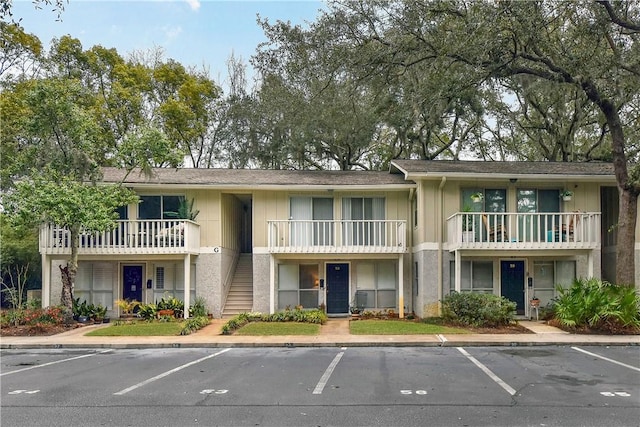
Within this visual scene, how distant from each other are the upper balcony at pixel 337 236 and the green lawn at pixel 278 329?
2.78m

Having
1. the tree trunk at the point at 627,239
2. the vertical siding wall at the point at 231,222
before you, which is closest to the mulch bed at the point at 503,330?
the tree trunk at the point at 627,239

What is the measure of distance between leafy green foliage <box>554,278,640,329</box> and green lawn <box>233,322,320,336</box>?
6952 mm

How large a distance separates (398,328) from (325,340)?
2.54 metres

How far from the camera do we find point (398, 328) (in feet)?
48.1

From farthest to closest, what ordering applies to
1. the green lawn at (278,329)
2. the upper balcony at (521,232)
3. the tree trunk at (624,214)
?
1. the upper balcony at (521,232)
2. the tree trunk at (624,214)
3. the green lawn at (278,329)

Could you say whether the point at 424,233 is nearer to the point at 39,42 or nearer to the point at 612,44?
the point at 612,44

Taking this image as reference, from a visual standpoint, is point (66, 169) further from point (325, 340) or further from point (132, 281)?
point (325, 340)

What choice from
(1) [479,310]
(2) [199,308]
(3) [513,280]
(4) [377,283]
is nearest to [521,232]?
(3) [513,280]

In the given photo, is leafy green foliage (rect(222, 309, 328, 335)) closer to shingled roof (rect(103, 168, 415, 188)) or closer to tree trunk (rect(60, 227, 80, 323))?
shingled roof (rect(103, 168, 415, 188))

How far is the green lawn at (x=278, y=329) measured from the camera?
47.4 feet

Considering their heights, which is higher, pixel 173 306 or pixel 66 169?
pixel 66 169

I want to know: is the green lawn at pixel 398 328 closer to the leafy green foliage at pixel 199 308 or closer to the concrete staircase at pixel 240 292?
the concrete staircase at pixel 240 292

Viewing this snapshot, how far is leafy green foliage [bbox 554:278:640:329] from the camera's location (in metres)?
13.8

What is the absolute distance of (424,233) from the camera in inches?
672
